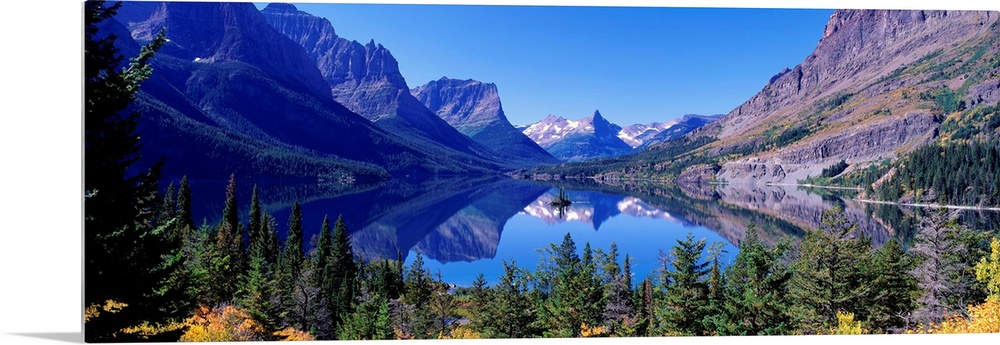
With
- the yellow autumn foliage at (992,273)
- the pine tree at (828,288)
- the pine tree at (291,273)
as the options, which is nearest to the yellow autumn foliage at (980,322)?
the yellow autumn foliage at (992,273)

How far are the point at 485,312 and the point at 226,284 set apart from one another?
15.1 metres

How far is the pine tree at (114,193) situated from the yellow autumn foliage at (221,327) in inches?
139

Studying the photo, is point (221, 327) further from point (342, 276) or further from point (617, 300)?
point (342, 276)

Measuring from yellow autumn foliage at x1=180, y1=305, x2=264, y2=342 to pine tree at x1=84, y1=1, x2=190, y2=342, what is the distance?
354cm

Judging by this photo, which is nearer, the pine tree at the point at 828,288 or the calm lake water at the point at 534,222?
the pine tree at the point at 828,288

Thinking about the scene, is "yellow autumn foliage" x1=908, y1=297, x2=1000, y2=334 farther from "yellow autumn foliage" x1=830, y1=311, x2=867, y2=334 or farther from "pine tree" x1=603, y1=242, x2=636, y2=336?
"pine tree" x1=603, y1=242, x2=636, y2=336

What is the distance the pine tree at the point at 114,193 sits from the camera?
29.5 feet

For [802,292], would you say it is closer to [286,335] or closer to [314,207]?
[286,335]

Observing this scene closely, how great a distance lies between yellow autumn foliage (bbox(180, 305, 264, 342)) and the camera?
1424 cm

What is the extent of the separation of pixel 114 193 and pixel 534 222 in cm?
6548

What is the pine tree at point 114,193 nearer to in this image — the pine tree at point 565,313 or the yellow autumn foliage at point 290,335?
the yellow autumn foliage at point 290,335

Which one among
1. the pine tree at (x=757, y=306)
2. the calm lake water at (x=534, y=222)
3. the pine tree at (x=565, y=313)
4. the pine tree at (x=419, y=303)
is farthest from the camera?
the calm lake water at (x=534, y=222)

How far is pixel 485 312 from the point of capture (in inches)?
866

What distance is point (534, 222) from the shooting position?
241 ft
